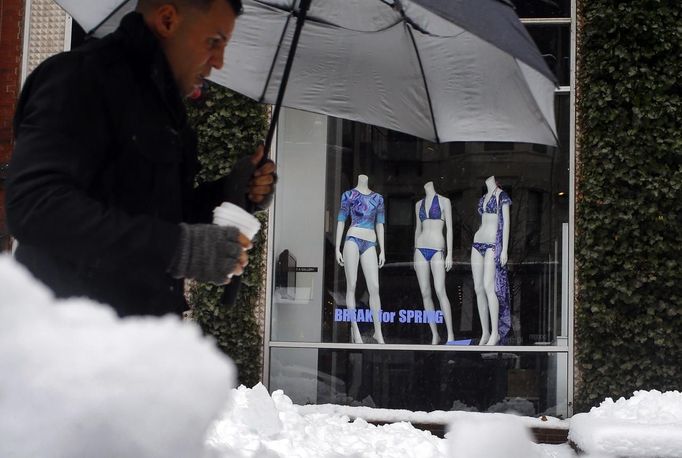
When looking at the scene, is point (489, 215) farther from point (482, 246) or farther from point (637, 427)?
point (637, 427)

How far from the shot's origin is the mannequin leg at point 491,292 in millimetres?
8617

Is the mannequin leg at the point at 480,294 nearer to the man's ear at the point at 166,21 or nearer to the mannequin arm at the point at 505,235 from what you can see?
the mannequin arm at the point at 505,235

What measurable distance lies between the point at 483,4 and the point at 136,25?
109 centimetres

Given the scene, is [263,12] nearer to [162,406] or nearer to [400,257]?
[162,406]

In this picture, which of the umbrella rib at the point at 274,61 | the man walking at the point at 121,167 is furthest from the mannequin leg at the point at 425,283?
the man walking at the point at 121,167

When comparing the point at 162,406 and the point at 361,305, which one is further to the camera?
the point at 361,305

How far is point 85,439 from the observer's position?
0.68 metres

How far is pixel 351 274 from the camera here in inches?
345

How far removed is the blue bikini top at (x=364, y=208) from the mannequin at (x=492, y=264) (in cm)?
103

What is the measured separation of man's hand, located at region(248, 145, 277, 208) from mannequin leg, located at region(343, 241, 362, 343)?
639cm

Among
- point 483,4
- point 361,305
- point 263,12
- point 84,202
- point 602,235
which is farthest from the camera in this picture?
point 361,305

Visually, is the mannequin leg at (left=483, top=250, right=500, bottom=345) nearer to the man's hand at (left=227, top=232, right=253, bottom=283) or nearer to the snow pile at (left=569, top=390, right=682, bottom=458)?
the snow pile at (left=569, top=390, right=682, bottom=458)

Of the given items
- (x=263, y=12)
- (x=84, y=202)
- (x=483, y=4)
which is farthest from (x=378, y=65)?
(x=84, y=202)

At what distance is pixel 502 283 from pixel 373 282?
133 centimetres
